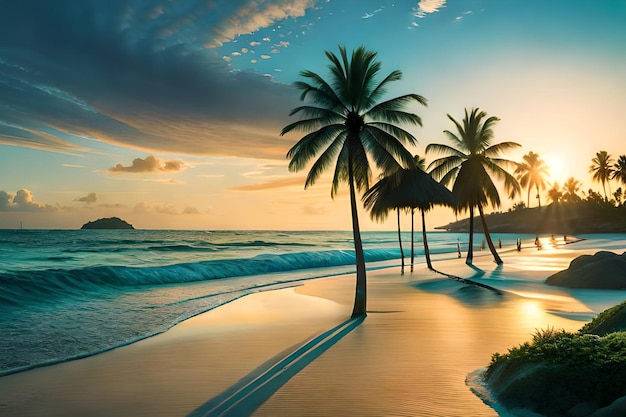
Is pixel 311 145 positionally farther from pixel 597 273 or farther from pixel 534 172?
pixel 534 172

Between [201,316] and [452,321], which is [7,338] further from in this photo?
[452,321]

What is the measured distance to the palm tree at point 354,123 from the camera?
15992mm

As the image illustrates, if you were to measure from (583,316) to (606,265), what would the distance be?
27.2 ft

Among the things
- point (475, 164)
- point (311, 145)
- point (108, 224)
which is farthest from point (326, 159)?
point (108, 224)

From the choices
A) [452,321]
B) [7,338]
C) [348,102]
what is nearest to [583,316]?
[452,321]

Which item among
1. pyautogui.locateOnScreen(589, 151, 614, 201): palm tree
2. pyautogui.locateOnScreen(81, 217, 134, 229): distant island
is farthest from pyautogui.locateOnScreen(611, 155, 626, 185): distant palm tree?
pyautogui.locateOnScreen(81, 217, 134, 229): distant island

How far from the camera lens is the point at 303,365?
9.03 meters

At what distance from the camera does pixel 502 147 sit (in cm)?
3409

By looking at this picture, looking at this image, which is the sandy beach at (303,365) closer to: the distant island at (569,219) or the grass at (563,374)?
the grass at (563,374)

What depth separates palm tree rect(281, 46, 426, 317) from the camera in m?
16.0

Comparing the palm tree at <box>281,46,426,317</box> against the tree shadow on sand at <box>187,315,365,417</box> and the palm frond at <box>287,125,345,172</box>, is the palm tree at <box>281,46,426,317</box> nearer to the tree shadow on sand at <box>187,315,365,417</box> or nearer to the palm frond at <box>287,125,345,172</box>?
the palm frond at <box>287,125,345,172</box>

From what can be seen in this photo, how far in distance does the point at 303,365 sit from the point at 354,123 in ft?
31.7

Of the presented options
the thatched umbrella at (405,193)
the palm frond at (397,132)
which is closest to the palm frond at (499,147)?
the thatched umbrella at (405,193)

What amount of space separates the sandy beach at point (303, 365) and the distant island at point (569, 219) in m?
73.3
